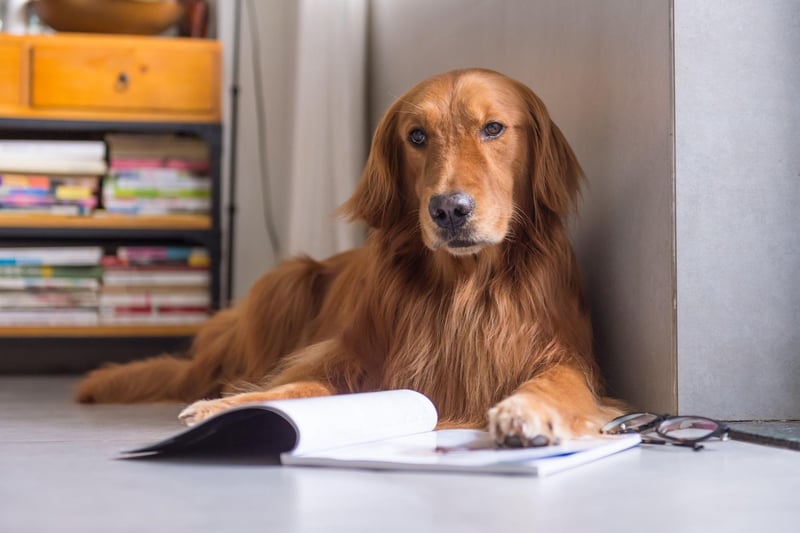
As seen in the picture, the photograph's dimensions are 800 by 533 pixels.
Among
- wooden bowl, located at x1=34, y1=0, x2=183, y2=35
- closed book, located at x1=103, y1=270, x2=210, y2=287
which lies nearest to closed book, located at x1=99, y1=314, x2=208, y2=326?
closed book, located at x1=103, y1=270, x2=210, y2=287

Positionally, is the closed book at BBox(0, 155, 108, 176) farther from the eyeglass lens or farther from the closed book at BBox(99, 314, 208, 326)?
the eyeglass lens

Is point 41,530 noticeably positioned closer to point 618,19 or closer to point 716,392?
point 716,392

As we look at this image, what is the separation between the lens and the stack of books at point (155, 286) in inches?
147

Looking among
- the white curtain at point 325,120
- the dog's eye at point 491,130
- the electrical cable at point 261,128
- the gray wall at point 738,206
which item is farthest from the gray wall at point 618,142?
the electrical cable at point 261,128

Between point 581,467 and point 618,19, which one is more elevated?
point 618,19

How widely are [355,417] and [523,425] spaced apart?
25 centimetres

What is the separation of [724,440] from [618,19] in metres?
0.84

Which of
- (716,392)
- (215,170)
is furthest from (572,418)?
(215,170)

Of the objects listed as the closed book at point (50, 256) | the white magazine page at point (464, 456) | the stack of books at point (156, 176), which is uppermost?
the stack of books at point (156, 176)

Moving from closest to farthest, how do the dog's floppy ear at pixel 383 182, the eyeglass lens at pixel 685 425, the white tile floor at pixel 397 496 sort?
the white tile floor at pixel 397 496 < the eyeglass lens at pixel 685 425 < the dog's floppy ear at pixel 383 182

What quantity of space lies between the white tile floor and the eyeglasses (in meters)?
0.02

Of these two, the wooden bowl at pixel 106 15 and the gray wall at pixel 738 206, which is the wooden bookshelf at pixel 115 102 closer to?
the wooden bowl at pixel 106 15

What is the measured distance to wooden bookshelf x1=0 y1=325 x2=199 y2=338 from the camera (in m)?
3.64

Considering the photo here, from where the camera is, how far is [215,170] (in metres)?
3.72
